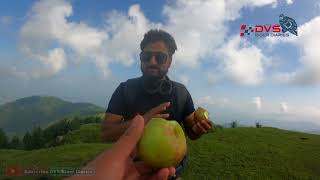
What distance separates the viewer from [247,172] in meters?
51.0

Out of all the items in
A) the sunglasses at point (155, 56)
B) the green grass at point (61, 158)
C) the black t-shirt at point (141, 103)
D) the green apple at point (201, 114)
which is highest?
the sunglasses at point (155, 56)

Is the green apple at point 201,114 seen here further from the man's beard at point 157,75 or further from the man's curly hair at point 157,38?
the man's curly hair at point 157,38

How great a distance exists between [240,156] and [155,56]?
179 feet

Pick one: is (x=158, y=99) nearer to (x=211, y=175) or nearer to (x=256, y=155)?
(x=211, y=175)

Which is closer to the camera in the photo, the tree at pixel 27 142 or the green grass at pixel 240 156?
the green grass at pixel 240 156

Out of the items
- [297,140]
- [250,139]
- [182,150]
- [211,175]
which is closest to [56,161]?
[211,175]

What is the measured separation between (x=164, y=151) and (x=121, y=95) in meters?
4.17

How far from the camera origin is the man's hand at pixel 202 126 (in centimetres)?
802

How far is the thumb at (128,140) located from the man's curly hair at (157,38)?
5721 millimetres

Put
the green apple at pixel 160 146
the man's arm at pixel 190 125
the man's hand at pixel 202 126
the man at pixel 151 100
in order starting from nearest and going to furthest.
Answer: the green apple at pixel 160 146, the man's hand at pixel 202 126, the man at pixel 151 100, the man's arm at pixel 190 125

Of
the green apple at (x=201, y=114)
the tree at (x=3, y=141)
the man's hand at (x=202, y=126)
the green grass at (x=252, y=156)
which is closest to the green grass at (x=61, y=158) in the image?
the green grass at (x=252, y=156)

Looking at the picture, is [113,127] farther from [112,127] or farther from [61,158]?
[61,158]

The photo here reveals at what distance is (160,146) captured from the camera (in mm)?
4367

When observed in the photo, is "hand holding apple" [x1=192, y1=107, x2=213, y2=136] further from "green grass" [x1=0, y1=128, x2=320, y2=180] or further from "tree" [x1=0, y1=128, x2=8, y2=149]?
"tree" [x1=0, y1=128, x2=8, y2=149]
